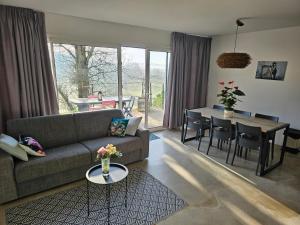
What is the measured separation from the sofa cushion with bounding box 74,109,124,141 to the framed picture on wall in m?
3.43

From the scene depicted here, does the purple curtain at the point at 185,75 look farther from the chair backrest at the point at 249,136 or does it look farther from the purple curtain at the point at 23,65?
the purple curtain at the point at 23,65

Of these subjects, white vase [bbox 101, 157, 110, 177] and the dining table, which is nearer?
white vase [bbox 101, 157, 110, 177]

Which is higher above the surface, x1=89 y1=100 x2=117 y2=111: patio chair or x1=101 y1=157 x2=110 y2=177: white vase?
x1=89 y1=100 x2=117 y2=111: patio chair

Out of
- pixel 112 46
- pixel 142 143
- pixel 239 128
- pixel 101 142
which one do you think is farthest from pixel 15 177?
pixel 239 128

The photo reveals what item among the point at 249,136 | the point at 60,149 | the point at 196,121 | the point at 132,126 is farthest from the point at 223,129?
the point at 60,149

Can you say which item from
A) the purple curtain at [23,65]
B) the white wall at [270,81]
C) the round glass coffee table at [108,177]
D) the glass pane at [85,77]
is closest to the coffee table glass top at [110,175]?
the round glass coffee table at [108,177]

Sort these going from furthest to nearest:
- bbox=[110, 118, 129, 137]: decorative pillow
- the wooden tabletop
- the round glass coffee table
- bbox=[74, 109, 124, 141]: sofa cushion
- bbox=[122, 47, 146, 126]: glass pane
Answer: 1. bbox=[122, 47, 146, 126]: glass pane
2. bbox=[110, 118, 129, 137]: decorative pillow
3. bbox=[74, 109, 124, 141]: sofa cushion
4. the wooden tabletop
5. the round glass coffee table

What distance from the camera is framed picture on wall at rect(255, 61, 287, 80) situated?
432 cm

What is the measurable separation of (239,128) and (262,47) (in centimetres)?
234

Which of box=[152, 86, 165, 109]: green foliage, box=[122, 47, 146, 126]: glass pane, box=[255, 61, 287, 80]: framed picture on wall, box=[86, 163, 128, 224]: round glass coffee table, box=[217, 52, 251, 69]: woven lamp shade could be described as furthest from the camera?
box=[152, 86, 165, 109]: green foliage

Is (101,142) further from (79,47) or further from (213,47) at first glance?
(213,47)

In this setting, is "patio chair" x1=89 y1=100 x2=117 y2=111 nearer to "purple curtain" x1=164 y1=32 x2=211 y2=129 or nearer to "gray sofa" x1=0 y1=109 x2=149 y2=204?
"gray sofa" x1=0 y1=109 x2=149 y2=204

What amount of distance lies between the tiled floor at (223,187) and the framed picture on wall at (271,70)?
168 centimetres

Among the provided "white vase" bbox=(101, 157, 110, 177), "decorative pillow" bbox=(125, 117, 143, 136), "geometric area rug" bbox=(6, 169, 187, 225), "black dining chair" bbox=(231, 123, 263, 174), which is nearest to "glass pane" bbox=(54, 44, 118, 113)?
"decorative pillow" bbox=(125, 117, 143, 136)
